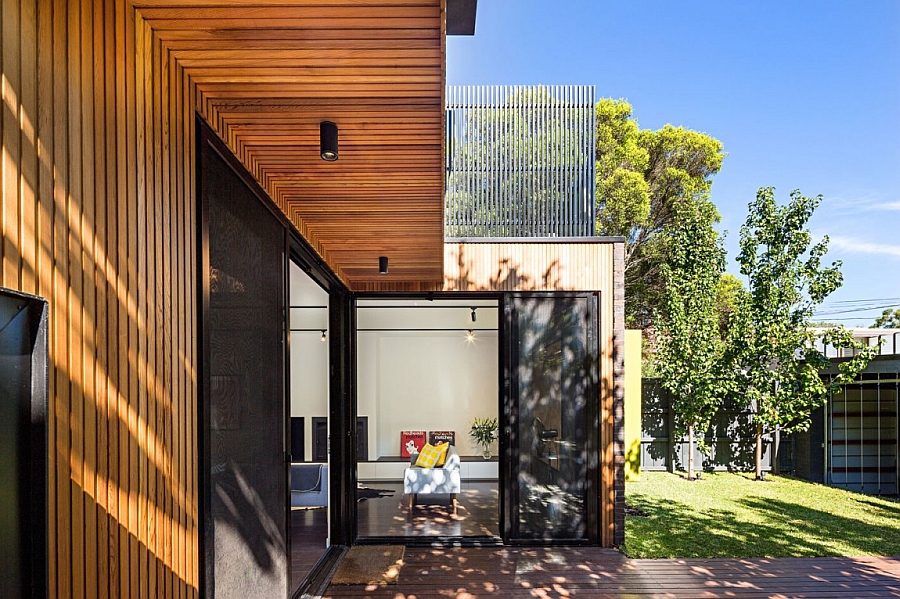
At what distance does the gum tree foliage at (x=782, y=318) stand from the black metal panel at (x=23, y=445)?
9.67 meters

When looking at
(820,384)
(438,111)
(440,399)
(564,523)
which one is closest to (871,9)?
(820,384)

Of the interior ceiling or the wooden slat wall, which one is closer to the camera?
the wooden slat wall

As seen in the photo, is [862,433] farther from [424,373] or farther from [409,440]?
[409,440]

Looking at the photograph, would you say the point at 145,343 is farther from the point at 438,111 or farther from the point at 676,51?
the point at 676,51

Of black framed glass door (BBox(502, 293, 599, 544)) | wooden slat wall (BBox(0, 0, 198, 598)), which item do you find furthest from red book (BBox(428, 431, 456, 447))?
wooden slat wall (BBox(0, 0, 198, 598))

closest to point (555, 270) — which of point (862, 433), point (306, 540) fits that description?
point (306, 540)

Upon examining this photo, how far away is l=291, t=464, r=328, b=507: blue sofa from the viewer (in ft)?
22.1

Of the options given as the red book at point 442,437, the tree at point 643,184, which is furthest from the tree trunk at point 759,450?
the red book at point 442,437

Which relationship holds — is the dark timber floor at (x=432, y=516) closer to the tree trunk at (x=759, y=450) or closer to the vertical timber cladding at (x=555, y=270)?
the vertical timber cladding at (x=555, y=270)

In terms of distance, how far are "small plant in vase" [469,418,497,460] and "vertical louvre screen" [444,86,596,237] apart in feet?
10.1

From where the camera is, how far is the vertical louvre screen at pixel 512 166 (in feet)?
28.5

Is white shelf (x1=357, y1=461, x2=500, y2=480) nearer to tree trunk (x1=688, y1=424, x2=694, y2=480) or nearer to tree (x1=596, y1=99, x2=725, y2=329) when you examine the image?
tree trunk (x1=688, y1=424, x2=694, y2=480)

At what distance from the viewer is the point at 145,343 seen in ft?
5.30

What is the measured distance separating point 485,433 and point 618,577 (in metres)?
5.09
